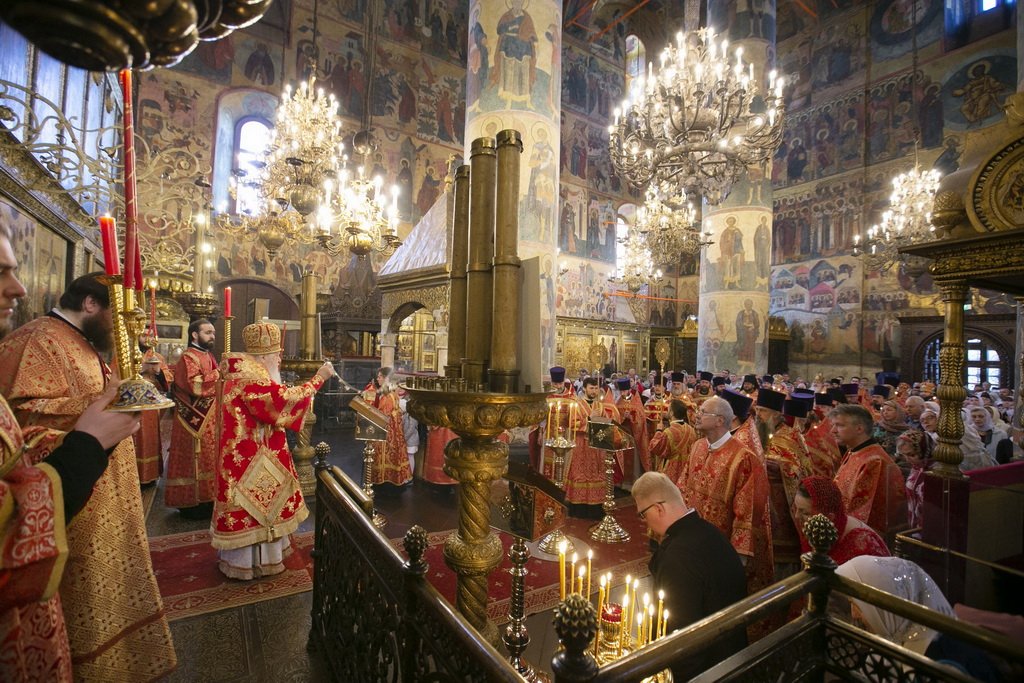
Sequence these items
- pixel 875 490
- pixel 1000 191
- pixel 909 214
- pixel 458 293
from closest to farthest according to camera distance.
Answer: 1. pixel 458 293
2. pixel 1000 191
3. pixel 875 490
4. pixel 909 214

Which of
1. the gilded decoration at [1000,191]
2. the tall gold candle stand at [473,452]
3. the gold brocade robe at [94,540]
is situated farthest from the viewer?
the gilded decoration at [1000,191]

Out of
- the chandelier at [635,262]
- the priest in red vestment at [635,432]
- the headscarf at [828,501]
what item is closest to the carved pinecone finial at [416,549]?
the headscarf at [828,501]

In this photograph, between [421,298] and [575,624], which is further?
[421,298]

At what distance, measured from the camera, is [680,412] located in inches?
241

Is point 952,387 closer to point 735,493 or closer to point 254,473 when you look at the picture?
point 735,493

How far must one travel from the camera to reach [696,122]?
784 centimetres

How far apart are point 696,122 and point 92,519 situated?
28.3ft

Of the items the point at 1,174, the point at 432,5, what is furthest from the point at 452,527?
the point at 432,5

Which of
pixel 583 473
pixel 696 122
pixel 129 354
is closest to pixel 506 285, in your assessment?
pixel 129 354

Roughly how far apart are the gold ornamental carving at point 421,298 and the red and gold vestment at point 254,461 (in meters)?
2.43

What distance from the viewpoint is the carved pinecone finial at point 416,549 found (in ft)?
5.52

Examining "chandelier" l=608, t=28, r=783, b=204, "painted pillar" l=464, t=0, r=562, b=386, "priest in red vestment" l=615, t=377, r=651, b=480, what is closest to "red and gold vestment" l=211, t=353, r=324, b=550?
"painted pillar" l=464, t=0, r=562, b=386

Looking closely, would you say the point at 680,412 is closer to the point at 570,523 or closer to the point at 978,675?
the point at 570,523

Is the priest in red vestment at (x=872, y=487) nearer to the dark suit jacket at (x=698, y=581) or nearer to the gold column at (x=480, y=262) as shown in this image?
the dark suit jacket at (x=698, y=581)
